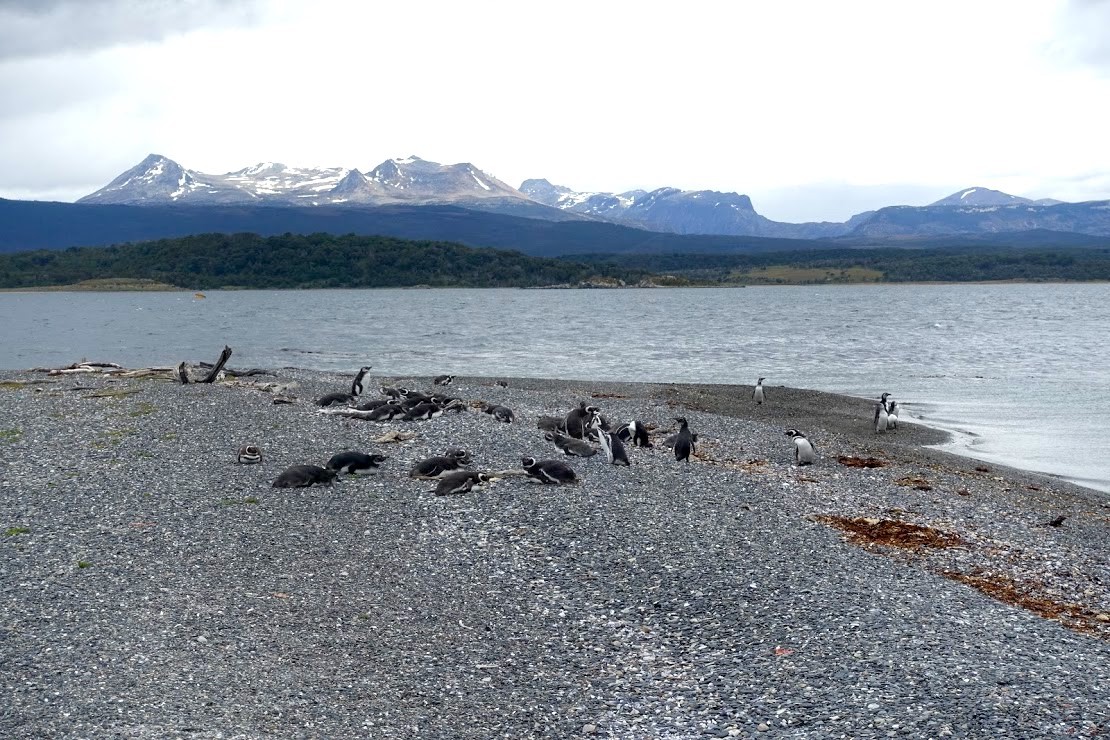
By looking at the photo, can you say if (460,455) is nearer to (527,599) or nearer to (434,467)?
(434,467)

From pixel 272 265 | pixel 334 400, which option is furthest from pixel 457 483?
pixel 272 265

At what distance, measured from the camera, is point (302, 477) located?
1541 centimetres

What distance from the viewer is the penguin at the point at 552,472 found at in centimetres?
1561

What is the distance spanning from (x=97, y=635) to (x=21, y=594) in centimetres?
166

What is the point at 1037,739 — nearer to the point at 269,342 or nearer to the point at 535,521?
the point at 535,521

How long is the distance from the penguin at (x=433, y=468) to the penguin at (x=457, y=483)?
0.74m

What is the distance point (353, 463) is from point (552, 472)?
344 centimetres

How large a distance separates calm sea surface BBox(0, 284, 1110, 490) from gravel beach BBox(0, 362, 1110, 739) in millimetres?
11994

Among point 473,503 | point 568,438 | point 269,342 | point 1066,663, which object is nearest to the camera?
point 1066,663

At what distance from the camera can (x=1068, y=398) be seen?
124 ft

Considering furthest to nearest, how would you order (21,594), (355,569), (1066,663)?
(355,569), (21,594), (1066,663)

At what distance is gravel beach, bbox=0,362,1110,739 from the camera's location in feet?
26.1

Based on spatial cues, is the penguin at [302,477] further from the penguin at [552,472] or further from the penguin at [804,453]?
the penguin at [804,453]

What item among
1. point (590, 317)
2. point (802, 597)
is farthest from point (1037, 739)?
point (590, 317)
